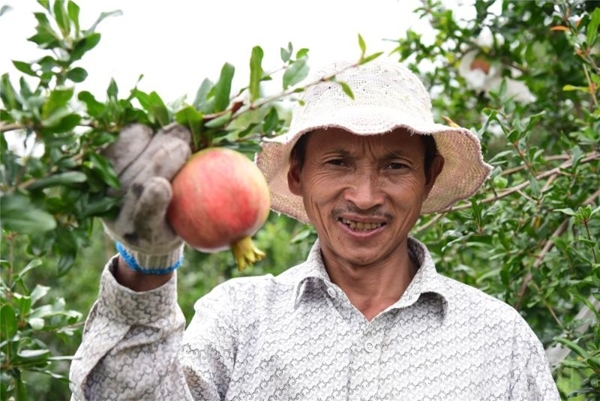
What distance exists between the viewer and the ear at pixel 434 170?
8.07 ft

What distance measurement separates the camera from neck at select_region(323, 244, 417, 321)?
A: 2.35 meters

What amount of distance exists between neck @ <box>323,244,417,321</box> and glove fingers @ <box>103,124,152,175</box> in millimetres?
918

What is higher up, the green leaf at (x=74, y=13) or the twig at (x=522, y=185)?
the green leaf at (x=74, y=13)

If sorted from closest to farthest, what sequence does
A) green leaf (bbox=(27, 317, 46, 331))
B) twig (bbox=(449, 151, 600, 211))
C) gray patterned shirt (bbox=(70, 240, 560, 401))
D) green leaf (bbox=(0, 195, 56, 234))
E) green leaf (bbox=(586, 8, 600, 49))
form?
green leaf (bbox=(0, 195, 56, 234)) → green leaf (bbox=(27, 317, 46, 331)) → gray patterned shirt (bbox=(70, 240, 560, 401)) → green leaf (bbox=(586, 8, 600, 49)) → twig (bbox=(449, 151, 600, 211))

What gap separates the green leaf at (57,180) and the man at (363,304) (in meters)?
0.69

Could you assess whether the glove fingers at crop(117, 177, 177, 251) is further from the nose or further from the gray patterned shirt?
the nose

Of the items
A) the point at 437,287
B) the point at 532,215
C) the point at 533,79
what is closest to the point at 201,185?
the point at 437,287

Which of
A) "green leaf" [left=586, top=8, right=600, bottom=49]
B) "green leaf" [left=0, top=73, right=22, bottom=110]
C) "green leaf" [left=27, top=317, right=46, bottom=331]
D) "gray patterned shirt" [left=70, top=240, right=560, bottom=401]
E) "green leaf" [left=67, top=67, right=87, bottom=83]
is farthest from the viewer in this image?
"green leaf" [left=586, top=8, right=600, bottom=49]

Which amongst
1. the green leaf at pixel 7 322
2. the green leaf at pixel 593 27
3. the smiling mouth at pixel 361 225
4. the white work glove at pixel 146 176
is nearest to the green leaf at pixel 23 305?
the green leaf at pixel 7 322

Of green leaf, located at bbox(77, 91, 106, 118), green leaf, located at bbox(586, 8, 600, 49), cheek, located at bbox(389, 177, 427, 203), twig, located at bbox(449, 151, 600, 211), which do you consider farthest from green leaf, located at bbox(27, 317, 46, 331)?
green leaf, located at bbox(586, 8, 600, 49)

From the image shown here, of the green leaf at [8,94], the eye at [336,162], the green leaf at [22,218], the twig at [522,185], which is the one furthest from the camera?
the twig at [522,185]

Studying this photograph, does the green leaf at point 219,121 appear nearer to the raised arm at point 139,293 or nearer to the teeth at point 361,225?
the raised arm at point 139,293

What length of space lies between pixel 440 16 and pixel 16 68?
205 cm

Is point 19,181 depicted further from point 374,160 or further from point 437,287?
point 437,287
